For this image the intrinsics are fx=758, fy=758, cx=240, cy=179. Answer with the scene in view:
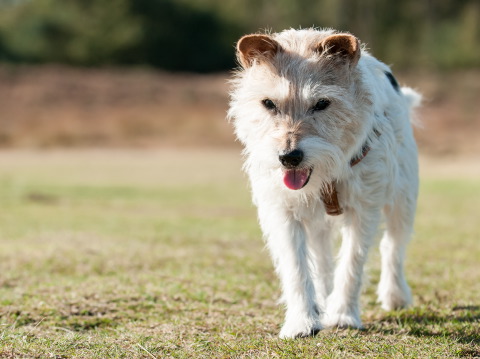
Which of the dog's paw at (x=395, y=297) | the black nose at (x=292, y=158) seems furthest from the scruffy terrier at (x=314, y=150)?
the dog's paw at (x=395, y=297)

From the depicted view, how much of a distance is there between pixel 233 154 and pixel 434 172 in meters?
10.2

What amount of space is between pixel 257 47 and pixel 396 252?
240 cm

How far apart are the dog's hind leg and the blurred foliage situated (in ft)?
125

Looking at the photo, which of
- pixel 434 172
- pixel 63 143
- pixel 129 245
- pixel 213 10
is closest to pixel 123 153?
pixel 63 143

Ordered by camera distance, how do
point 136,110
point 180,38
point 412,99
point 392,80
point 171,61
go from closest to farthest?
point 392,80, point 412,99, point 136,110, point 171,61, point 180,38

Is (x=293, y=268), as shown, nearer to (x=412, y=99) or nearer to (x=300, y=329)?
(x=300, y=329)

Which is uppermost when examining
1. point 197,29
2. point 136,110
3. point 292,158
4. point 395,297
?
point 197,29

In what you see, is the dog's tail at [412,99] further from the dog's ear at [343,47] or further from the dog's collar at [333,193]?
the dog's ear at [343,47]

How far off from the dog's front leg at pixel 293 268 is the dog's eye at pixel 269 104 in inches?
31.2

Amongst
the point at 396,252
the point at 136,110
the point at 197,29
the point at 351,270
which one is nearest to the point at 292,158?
the point at 351,270

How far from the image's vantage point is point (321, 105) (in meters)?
5.06

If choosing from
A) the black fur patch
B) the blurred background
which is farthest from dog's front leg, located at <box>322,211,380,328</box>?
the blurred background

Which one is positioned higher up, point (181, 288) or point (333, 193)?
point (333, 193)

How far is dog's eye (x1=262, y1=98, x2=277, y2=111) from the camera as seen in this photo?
5.09 meters
